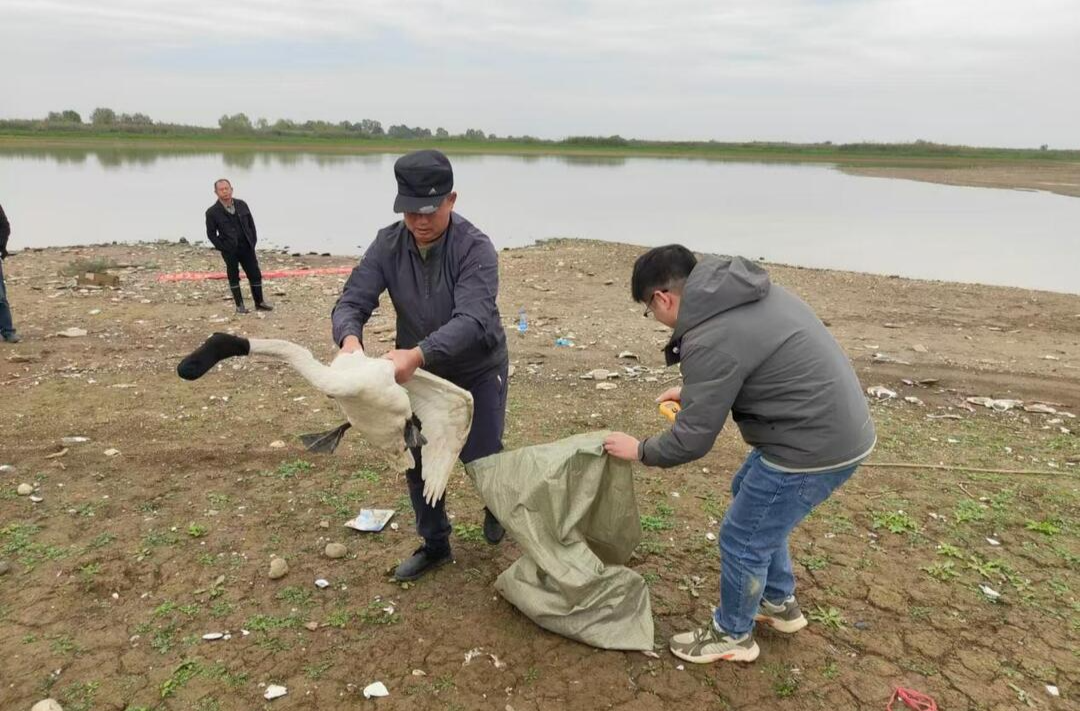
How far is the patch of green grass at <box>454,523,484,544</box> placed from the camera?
375 cm

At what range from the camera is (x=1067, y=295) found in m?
10.7

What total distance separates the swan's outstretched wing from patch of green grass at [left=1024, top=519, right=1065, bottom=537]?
335 cm

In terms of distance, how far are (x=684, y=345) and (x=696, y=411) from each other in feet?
0.75

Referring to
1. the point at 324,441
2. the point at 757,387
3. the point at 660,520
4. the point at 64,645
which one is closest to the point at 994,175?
the point at 660,520

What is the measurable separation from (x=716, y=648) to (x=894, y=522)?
172 centimetres

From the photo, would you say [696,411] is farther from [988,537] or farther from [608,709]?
[988,537]

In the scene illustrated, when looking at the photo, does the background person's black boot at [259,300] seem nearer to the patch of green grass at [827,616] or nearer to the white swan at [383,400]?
the white swan at [383,400]

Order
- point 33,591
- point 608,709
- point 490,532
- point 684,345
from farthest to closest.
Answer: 1. point 490,532
2. point 33,591
3. point 608,709
4. point 684,345

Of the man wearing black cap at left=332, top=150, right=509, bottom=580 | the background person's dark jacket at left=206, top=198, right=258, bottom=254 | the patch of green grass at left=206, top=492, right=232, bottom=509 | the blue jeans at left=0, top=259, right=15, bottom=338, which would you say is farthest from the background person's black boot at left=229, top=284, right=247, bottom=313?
the man wearing black cap at left=332, top=150, right=509, bottom=580

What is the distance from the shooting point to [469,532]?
12.5 ft

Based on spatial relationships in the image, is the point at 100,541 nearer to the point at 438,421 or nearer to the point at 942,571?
the point at 438,421

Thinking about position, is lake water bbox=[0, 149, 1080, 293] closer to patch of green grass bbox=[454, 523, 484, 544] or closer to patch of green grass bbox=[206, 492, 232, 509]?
patch of green grass bbox=[206, 492, 232, 509]

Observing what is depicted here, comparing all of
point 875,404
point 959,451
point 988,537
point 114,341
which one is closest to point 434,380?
point 988,537

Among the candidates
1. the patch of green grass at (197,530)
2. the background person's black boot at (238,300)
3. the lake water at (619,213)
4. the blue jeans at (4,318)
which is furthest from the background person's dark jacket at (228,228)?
the patch of green grass at (197,530)
